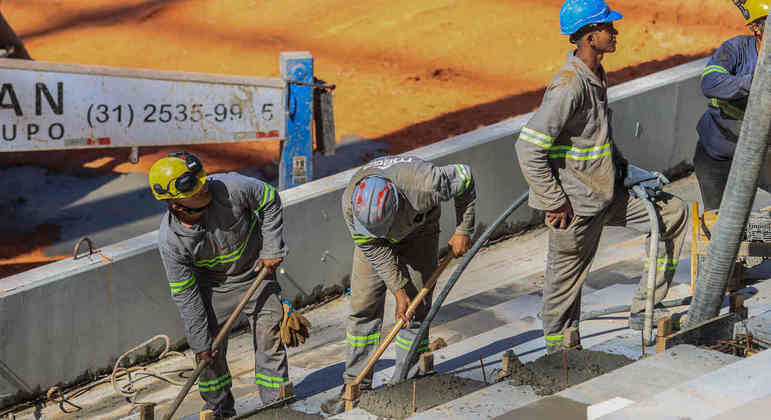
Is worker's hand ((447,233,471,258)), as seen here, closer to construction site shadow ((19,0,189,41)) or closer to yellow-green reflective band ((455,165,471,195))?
yellow-green reflective band ((455,165,471,195))

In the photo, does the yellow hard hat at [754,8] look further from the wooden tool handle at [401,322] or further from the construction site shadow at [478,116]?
the construction site shadow at [478,116]

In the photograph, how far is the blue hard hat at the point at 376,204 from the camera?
5055 millimetres

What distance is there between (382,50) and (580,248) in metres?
9.08

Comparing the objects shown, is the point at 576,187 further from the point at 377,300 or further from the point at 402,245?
the point at 377,300

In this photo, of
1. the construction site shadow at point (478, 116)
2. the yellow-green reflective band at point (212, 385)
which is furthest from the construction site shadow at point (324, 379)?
the construction site shadow at point (478, 116)

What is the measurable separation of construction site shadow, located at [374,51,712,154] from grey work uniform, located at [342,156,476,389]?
5.68m

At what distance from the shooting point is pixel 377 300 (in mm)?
5820

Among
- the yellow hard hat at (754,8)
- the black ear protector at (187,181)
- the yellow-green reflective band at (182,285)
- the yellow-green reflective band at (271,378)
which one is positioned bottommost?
the yellow-green reflective band at (271,378)

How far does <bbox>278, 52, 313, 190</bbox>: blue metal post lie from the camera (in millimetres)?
8703

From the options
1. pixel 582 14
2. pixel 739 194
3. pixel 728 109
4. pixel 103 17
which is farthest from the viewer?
pixel 103 17

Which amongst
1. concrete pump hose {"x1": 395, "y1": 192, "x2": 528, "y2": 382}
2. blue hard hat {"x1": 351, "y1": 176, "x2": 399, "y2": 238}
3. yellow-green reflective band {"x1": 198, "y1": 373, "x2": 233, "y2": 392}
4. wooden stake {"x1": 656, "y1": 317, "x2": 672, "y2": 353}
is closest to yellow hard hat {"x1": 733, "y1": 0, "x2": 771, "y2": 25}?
concrete pump hose {"x1": 395, "y1": 192, "x2": 528, "y2": 382}

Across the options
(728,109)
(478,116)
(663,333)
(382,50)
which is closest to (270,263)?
(663,333)

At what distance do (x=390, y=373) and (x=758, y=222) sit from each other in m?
2.68

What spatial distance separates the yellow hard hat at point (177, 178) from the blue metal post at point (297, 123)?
3347 millimetres
